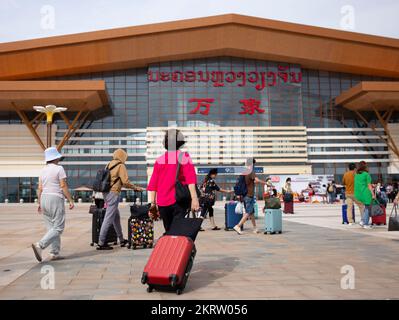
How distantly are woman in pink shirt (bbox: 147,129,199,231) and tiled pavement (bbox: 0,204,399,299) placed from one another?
0.85m

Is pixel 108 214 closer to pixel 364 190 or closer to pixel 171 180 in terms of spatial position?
pixel 171 180

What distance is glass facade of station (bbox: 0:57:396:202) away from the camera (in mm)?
44688

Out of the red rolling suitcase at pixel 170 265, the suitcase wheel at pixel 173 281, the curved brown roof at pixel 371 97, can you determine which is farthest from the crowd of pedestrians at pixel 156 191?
the curved brown roof at pixel 371 97

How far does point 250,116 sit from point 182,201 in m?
40.6

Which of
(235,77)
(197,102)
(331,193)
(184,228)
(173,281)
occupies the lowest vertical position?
(331,193)

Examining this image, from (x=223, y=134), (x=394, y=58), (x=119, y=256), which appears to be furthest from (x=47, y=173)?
(x=394, y=58)

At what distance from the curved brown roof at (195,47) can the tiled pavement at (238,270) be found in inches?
1393

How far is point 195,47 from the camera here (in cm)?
4303

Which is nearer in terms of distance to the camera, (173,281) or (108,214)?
(173,281)

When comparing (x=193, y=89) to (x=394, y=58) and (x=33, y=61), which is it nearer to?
(x=33, y=61)

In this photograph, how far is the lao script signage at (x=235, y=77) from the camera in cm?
4503

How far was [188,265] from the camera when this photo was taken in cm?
463

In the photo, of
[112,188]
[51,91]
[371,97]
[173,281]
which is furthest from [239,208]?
[371,97]

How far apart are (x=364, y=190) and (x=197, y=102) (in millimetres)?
34280
